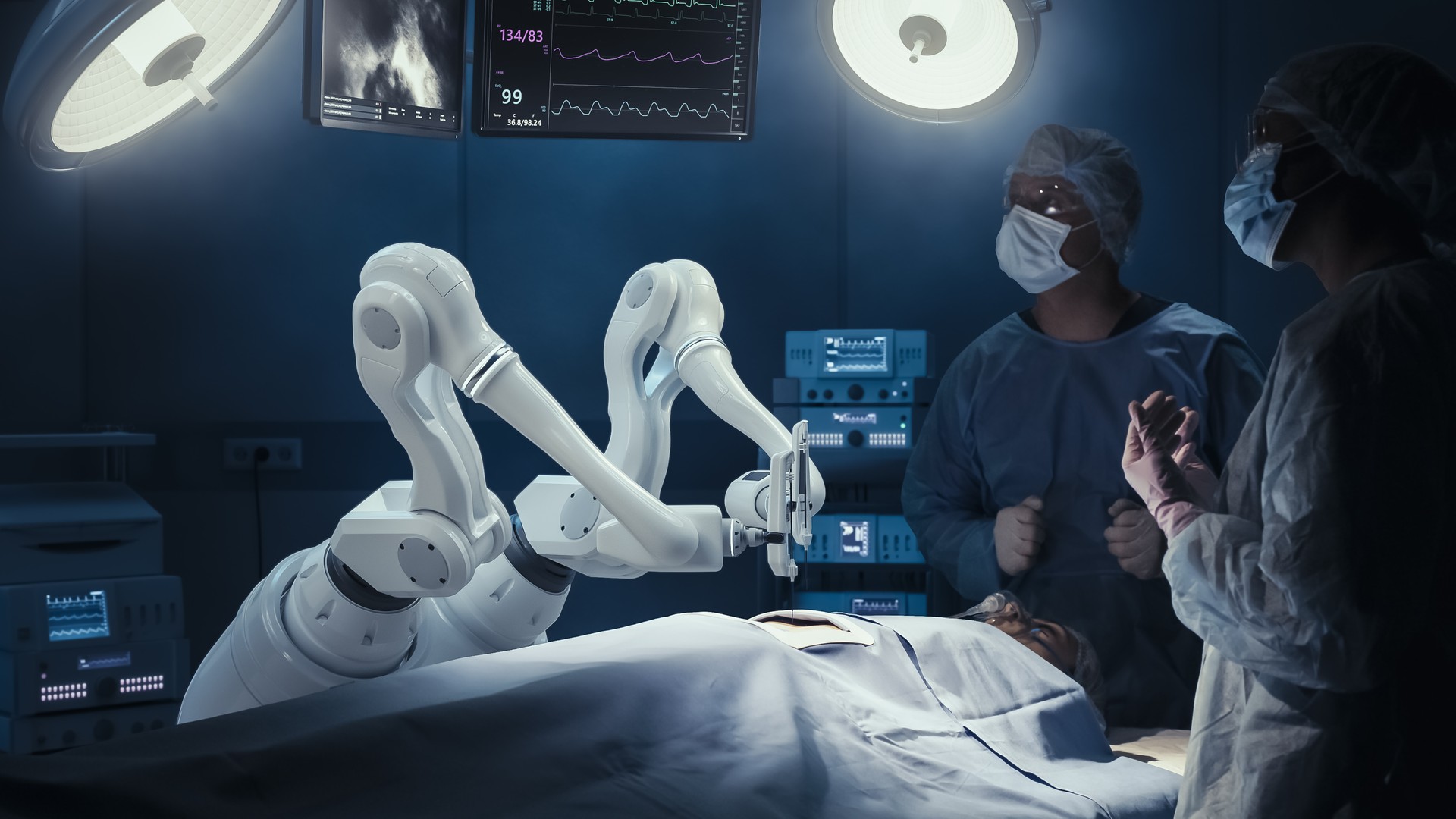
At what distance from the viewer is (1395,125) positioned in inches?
53.6

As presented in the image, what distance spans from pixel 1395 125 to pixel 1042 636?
139 cm

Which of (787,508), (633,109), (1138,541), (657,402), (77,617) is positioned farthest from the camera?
(633,109)

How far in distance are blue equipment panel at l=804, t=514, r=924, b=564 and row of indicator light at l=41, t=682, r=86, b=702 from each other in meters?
1.99

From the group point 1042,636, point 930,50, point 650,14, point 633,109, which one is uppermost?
point 650,14

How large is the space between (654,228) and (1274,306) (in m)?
2.20

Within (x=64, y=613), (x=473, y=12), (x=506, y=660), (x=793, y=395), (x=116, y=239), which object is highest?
(x=473, y=12)

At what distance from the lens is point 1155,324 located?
2.85 m

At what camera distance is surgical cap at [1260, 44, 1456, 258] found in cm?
135

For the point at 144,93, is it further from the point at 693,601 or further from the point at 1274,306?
the point at 1274,306

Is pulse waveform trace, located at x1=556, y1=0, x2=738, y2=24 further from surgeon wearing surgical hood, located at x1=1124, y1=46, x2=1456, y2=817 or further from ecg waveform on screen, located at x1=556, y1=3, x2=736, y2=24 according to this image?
surgeon wearing surgical hood, located at x1=1124, y1=46, x2=1456, y2=817

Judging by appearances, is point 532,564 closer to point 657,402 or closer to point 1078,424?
point 657,402

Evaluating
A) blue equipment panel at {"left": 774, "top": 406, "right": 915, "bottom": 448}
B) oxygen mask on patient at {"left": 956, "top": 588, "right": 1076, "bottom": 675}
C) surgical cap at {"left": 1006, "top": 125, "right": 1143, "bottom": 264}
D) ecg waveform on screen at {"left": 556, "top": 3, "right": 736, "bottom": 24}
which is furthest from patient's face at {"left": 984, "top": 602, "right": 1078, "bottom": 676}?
ecg waveform on screen at {"left": 556, "top": 3, "right": 736, "bottom": 24}

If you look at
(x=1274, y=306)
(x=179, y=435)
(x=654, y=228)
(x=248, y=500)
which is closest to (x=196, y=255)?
(x=179, y=435)

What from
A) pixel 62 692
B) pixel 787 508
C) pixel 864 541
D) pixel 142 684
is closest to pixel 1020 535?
pixel 864 541
